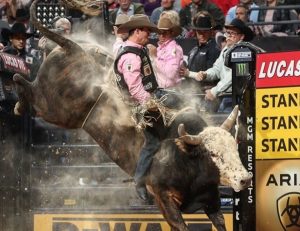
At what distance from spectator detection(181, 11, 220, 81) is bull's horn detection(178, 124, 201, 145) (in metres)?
2.03

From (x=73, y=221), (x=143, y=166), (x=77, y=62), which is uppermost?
(x=77, y=62)

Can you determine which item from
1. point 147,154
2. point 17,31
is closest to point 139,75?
point 147,154

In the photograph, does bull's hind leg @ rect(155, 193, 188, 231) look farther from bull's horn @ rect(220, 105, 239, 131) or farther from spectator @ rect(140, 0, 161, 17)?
spectator @ rect(140, 0, 161, 17)

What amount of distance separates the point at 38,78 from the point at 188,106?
5.67 feet

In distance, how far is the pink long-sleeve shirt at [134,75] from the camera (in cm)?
945

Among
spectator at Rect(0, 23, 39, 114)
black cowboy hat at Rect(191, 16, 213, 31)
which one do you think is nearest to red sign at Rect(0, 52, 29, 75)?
spectator at Rect(0, 23, 39, 114)

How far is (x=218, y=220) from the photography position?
29.7 ft

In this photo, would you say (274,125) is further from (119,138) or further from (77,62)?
(77,62)

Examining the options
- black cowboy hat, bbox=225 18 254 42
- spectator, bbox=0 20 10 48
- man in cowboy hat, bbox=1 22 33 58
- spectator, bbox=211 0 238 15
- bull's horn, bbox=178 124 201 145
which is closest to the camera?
bull's horn, bbox=178 124 201 145

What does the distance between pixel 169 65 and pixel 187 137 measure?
1650mm

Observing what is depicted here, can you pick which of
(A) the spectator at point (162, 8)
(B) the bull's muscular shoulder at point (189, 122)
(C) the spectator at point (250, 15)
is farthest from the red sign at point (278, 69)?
(A) the spectator at point (162, 8)

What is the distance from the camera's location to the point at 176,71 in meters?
10.3

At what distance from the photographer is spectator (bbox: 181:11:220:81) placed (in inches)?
432

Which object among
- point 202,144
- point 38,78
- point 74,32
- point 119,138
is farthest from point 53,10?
point 202,144
